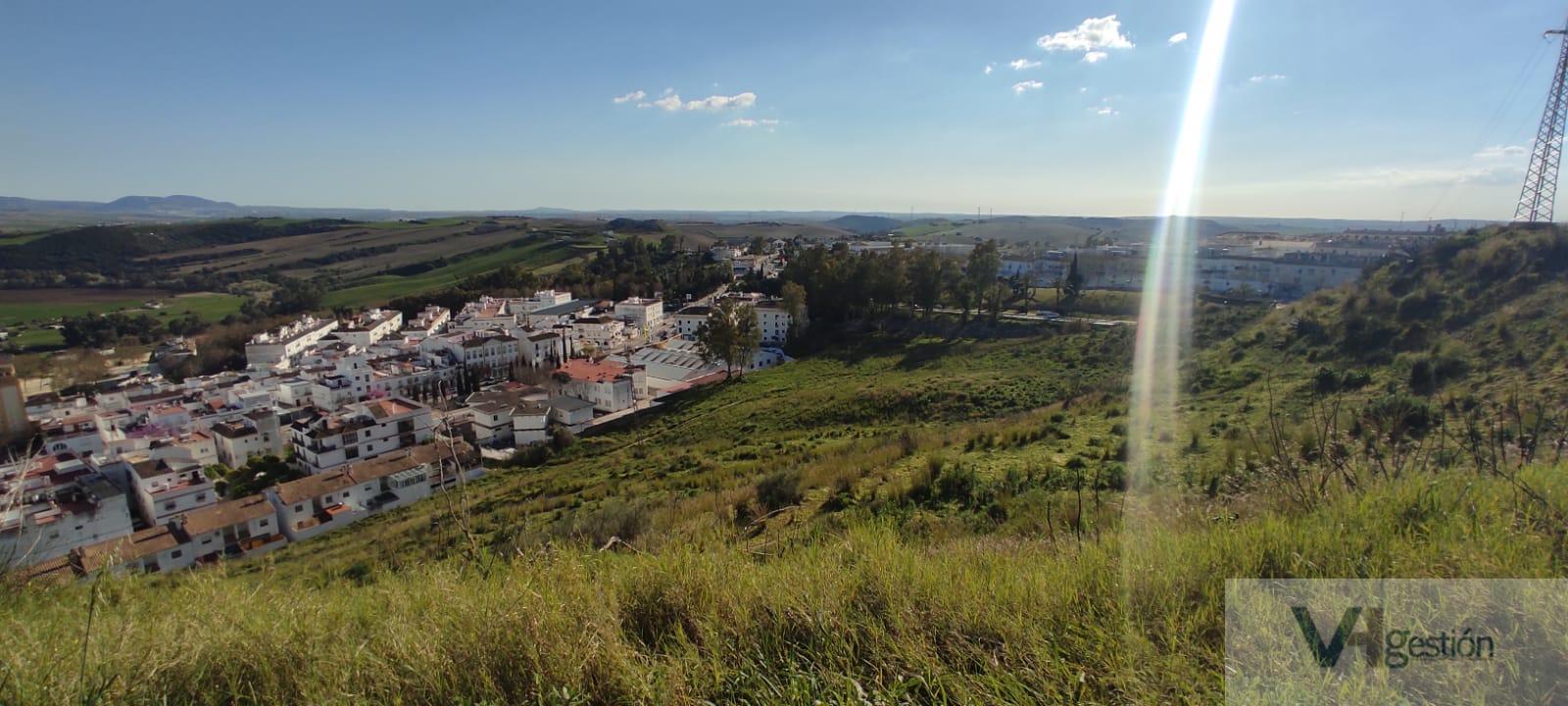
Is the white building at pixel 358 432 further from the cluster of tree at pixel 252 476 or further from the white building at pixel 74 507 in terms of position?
the white building at pixel 74 507

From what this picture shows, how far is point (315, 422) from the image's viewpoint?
24.6 metres

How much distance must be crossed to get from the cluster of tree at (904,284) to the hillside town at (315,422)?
2639 mm

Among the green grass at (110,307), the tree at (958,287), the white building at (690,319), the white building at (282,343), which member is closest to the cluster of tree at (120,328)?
the green grass at (110,307)

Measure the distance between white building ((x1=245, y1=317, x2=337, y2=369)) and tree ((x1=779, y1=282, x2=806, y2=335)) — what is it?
31377 mm

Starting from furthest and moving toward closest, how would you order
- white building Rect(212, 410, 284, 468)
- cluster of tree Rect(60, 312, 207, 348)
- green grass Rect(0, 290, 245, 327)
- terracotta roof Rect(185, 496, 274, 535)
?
green grass Rect(0, 290, 245, 327) < cluster of tree Rect(60, 312, 207, 348) < white building Rect(212, 410, 284, 468) < terracotta roof Rect(185, 496, 274, 535)

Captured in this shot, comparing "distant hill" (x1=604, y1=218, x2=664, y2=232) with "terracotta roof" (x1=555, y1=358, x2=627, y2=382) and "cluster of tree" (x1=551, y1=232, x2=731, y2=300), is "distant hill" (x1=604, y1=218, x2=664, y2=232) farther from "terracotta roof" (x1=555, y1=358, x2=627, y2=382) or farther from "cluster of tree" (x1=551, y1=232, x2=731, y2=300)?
"terracotta roof" (x1=555, y1=358, x2=627, y2=382)

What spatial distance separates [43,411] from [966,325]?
4394 cm

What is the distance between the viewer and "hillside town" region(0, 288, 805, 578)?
658 inches

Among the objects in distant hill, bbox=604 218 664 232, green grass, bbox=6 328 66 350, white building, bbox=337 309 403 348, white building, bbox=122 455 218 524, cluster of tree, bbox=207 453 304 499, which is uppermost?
distant hill, bbox=604 218 664 232

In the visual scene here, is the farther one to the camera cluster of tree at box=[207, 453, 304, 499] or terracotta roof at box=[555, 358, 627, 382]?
terracotta roof at box=[555, 358, 627, 382]

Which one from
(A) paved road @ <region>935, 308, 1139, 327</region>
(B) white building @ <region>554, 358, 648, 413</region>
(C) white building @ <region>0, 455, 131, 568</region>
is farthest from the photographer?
(A) paved road @ <region>935, 308, 1139, 327</region>

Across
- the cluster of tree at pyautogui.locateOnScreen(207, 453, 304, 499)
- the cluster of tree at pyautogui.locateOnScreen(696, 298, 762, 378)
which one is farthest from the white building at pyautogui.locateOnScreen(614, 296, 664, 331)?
the cluster of tree at pyautogui.locateOnScreen(207, 453, 304, 499)

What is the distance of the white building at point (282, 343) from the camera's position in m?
38.4

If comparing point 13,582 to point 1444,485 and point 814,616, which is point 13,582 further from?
point 1444,485
